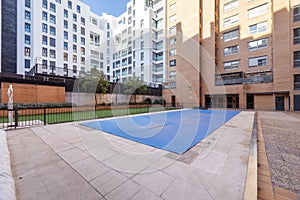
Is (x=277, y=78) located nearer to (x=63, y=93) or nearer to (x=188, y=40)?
(x=188, y=40)

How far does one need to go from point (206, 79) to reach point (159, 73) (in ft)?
37.4

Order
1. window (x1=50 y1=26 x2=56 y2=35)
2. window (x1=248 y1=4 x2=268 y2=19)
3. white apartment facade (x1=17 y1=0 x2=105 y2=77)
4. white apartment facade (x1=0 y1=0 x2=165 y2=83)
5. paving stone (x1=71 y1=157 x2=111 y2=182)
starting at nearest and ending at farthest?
paving stone (x1=71 y1=157 x2=111 y2=182) < window (x1=248 y1=4 x2=268 y2=19) < white apartment facade (x1=17 y1=0 x2=105 y2=77) < white apartment facade (x1=0 y1=0 x2=165 y2=83) < window (x1=50 y1=26 x2=56 y2=35)

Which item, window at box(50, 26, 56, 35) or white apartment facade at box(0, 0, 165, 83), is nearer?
white apartment facade at box(0, 0, 165, 83)

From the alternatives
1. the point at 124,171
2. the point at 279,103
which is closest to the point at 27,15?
the point at 124,171

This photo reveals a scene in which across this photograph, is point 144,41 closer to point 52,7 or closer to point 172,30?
point 172,30

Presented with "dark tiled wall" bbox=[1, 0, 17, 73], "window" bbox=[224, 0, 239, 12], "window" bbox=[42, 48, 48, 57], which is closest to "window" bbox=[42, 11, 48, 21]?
"dark tiled wall" bbox=[1, 0, 17, 73]

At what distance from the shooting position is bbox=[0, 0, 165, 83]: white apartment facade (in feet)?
87.2

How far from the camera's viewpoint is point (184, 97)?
Result: 23672mm

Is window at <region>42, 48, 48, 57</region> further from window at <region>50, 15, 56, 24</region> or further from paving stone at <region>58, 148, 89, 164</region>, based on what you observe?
paving stone at <region>58, 148, 89, 164</region>

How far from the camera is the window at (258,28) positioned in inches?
734

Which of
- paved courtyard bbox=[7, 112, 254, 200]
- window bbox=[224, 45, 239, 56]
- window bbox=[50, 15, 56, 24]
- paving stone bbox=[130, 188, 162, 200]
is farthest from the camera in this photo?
window bbox=[50, 15, 56, 24]

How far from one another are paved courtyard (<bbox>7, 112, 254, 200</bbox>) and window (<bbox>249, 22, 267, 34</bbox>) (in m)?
21.8

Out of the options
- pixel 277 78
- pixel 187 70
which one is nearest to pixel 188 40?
pixel 187 70

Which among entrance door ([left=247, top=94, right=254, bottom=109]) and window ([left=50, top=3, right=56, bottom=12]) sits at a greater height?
window ([left=50, top=3, right=56, bottom=12])
